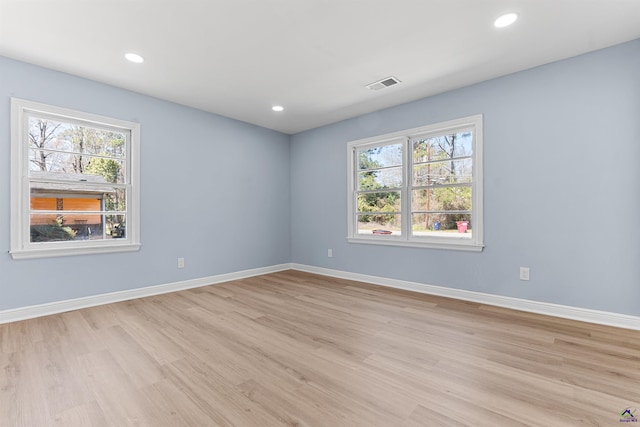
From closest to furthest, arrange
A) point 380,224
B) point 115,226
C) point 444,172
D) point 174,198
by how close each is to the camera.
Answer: point 115,226 < point 444,172 < point 174,198 < point 380,224

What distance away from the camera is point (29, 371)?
1.93 meters

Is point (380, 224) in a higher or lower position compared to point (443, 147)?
lower

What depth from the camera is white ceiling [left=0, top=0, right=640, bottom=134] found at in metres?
2.20

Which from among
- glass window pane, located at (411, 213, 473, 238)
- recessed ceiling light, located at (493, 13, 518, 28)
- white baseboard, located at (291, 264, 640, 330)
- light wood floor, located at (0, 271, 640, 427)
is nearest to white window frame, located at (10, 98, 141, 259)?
light wood floor, located at (0, 271, 640, 427)

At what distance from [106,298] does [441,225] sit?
4.22 m

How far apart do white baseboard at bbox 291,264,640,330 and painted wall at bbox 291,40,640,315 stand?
60 mm

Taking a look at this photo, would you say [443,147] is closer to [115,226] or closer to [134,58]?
[134,58]

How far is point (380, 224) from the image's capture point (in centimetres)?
447

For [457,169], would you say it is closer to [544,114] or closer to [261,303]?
[544,114]

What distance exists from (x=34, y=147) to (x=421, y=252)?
463 cm

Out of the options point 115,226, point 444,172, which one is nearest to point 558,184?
point 444,172

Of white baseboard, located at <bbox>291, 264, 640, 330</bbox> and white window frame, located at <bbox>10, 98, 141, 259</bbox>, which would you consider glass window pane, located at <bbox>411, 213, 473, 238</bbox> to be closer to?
white baseboard, located at <bbox>291, 264, 640, 330</bbox>

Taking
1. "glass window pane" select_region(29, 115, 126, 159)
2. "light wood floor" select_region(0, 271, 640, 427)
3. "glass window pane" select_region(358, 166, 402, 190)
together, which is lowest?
"light wood floor" select_region(0, 271, 640, 427)

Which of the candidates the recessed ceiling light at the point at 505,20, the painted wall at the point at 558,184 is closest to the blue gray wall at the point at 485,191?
the painted wall at the point at 558,184
